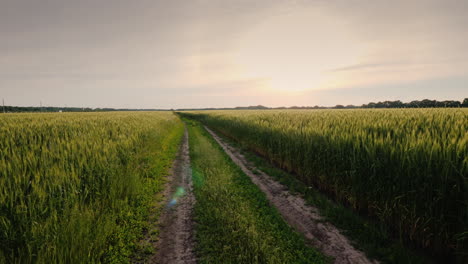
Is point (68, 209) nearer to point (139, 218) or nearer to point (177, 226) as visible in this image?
point (139, 218)

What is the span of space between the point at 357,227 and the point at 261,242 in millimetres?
2311

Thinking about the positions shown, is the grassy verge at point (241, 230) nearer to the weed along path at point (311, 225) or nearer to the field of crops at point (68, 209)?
the weed along path at point (311, 225)

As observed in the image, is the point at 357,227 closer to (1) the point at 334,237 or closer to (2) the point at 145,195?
(1) the point at 334,237

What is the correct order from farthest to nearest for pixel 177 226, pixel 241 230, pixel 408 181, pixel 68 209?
pixel 177 226
pixel 241 230
pixel 408 181
pixel 68 209

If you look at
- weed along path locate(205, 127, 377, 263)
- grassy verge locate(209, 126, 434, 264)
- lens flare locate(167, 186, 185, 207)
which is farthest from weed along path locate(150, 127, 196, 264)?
grassy verge locate(209, 126, 434, 264)

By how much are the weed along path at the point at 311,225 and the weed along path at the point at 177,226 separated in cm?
240

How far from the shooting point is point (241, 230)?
434cm

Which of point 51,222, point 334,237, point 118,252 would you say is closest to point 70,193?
point 51,222

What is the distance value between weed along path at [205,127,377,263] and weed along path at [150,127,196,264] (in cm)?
240

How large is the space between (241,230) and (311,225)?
1.77 metres

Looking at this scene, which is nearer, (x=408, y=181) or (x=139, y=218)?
(x=408, y=181)

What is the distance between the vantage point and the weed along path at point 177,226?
3.86 metres

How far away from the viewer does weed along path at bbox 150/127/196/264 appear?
386 cm

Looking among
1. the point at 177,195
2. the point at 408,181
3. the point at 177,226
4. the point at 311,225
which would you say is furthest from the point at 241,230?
the point at 408,181
